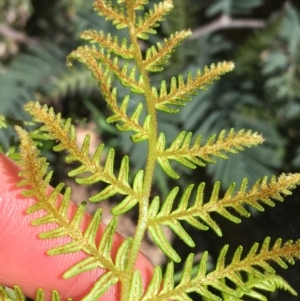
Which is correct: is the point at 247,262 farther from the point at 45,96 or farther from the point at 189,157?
the point at 45,96

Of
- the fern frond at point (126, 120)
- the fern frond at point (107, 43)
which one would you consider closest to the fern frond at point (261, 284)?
the fern frond at point (126, 120)

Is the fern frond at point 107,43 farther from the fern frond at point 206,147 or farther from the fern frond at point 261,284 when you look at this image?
the fern frond at point 261,284

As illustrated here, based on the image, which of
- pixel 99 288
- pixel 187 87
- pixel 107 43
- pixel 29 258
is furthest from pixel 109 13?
pixel 29 258

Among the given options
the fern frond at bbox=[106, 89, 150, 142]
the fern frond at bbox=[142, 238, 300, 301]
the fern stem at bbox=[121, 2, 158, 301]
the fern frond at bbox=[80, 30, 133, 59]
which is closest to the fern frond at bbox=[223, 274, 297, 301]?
the fern frond at bbox=[142, 238, 300, 301]

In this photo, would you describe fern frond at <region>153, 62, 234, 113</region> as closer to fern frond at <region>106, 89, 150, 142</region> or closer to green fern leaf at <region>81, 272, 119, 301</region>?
fern frond at <region>106, 89, 150, 142</region>

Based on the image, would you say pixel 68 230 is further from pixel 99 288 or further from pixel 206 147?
pixel 206 147
